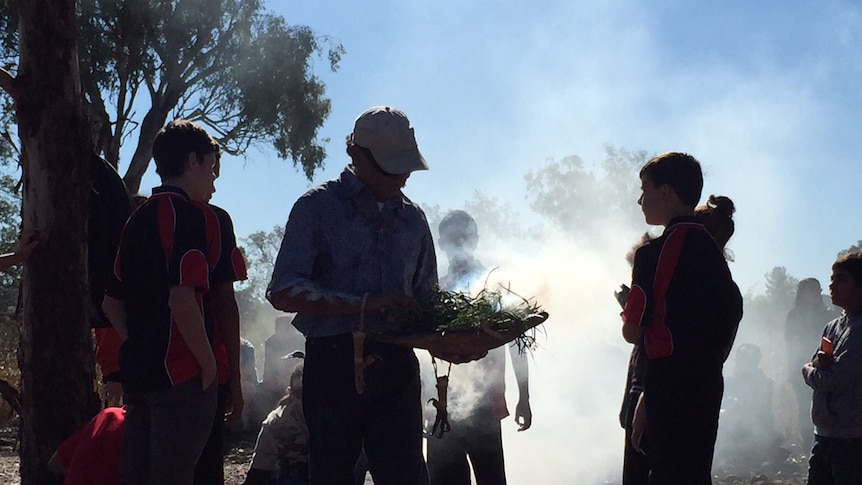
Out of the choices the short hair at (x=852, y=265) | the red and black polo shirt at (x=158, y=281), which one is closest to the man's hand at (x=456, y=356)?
the red and black polo shirt at (x=158, y=281)

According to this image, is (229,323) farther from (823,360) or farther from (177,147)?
(823,360)

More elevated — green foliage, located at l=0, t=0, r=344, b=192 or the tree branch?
green foliage, located at l=0, t=0, r=344, b=192

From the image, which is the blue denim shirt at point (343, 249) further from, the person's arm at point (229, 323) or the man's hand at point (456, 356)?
the person's arm at point (229, 323)

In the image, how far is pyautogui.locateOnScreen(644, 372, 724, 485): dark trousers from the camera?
378cm

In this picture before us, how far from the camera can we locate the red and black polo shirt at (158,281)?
343 centimetres

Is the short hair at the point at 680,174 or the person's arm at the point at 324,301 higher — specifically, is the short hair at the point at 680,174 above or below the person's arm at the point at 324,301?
above

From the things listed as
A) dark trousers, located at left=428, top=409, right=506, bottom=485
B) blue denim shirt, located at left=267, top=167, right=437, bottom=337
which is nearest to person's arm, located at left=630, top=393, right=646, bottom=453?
blue denim shirt, located at left=267, top=167, right=437, bottom=337

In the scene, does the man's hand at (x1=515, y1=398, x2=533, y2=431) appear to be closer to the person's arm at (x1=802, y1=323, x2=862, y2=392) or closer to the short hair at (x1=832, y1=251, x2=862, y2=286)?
the person's arm at (x1=802, y1=323, x2=862, y2=392)

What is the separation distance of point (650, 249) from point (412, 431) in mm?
1355

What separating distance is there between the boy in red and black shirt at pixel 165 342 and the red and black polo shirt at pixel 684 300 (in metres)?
1.86

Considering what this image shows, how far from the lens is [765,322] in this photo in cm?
3472

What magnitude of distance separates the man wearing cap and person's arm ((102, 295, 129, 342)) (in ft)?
2.74

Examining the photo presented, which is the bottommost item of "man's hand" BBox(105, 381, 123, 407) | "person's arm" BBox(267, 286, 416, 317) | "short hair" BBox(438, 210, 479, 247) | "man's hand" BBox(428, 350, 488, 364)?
"man's hand" BBox(428, 350, 488, 364)

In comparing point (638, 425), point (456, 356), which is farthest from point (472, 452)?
point (456, 356)
